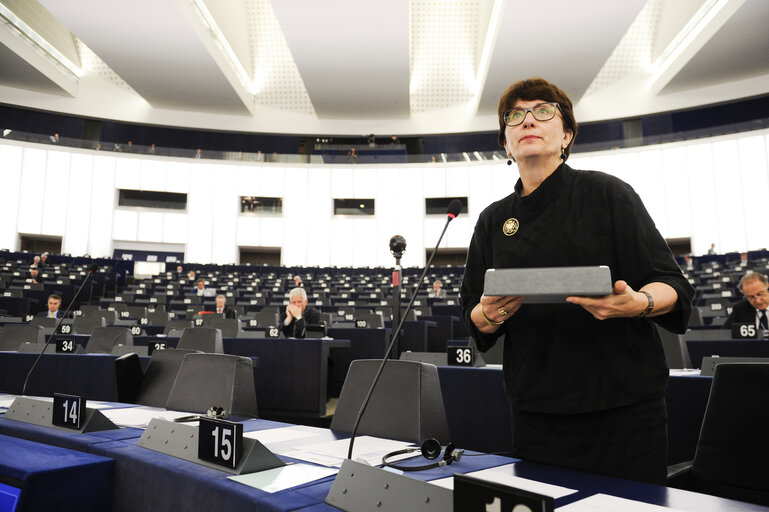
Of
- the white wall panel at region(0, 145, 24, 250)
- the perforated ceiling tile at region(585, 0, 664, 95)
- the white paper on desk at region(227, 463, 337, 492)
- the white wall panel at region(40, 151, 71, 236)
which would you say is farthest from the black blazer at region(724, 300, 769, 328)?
the white wall panel at region(0, 145, 24, 250)

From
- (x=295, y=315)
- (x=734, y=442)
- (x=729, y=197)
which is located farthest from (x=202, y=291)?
(x=729, y=197)

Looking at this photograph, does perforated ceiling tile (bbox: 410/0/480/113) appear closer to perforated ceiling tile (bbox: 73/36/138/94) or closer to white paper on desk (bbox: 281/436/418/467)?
perforated ceiling tile (bbox: 73/36/138/94)

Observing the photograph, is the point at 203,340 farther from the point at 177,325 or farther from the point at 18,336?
the point at 177,325

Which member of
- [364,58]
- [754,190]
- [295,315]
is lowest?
[295,315]

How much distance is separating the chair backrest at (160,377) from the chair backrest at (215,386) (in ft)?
1.33

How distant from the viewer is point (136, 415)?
67.1 inches

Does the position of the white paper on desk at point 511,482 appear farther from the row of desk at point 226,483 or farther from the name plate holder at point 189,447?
the name plate holder at point 189,447

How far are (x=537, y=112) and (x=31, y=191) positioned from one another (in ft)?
59.3

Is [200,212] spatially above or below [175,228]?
above

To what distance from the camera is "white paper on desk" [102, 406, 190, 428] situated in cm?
155

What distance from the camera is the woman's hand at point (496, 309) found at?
0.94 metres

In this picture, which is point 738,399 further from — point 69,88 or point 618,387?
point 69,88

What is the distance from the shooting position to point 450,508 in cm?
66

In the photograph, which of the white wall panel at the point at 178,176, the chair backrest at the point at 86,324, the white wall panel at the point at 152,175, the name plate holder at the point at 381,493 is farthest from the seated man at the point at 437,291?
the white wall panel at the point at 152,175
